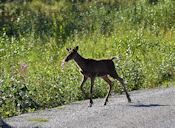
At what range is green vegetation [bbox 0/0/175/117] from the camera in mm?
10031

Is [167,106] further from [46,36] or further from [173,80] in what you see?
[46,36]

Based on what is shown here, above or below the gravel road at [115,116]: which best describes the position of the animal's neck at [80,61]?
above

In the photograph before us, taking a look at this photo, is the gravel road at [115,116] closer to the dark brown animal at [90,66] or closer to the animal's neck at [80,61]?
the dark brown animal at [90,66]

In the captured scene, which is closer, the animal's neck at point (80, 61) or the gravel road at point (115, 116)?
the gravel road at point (115, 116)

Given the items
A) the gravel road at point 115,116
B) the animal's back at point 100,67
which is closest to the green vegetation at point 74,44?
the gravel road at point 115,116

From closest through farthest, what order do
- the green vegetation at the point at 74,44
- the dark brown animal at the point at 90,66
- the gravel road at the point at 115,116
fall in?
the gravel road at the point at 115,116, the dark brown animal at the point at 90,66, the green vegetation at the point at 74,44

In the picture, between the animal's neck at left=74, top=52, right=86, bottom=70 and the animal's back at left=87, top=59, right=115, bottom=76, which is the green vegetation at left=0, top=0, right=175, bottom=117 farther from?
the animal's back at left=87, top=59, right=115, bottom=76

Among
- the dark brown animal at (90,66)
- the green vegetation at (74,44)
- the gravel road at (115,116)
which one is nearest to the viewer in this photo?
the gravel road at (115,116)

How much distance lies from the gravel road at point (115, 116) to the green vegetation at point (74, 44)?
52.1 inches

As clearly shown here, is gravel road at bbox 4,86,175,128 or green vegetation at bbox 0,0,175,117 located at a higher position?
green vegetation at bbox 0,0,175,117

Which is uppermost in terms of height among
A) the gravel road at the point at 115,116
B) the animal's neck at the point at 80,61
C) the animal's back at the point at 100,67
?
the animal's neck at the point at 80,61

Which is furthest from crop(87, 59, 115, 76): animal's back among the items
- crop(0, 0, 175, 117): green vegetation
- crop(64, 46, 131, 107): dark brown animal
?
crop(0, 0, 175, 117): green vegetation

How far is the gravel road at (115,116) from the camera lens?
6.48 m

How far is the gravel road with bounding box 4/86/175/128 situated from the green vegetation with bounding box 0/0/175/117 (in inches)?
52.1
